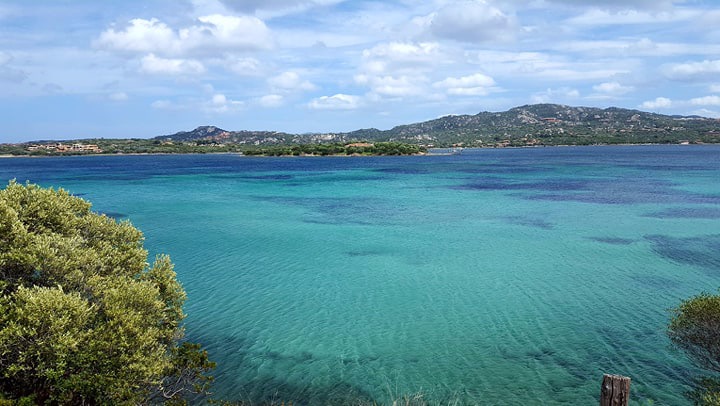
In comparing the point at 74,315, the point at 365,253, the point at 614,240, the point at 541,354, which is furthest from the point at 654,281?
the point at 74,315

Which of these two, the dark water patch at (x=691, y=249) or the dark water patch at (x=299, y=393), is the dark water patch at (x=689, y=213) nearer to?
the dark water patch at (x=691, y=249)

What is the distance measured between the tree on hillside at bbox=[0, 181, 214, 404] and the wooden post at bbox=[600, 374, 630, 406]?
9830mm

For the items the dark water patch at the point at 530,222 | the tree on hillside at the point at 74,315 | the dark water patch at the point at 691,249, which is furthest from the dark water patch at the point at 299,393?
the dark water patch at the point at 530,222

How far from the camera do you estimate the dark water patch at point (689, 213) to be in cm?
4378

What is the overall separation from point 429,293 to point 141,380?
16956mm

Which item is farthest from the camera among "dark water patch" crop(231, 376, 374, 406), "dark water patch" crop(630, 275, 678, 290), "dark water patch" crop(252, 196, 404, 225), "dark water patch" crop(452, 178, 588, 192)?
"dark water patch" crop(452, 178, 588, 192)

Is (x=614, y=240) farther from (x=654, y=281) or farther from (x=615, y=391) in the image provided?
(x=615, y=391)

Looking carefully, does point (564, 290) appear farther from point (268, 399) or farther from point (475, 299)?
point (268, 399)

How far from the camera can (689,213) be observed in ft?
150

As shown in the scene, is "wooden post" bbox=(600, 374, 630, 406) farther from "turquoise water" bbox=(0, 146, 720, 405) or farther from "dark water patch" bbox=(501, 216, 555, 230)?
"dark water patch" bbox=(501, 216, 555, 230)

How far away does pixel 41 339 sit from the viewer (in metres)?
9.59

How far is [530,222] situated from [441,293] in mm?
22209

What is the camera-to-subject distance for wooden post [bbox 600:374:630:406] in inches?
309

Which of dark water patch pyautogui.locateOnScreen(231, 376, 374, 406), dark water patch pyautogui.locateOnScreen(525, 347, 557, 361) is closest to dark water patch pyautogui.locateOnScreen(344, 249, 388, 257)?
dark water patch pyautogui.locateOnScreen(525, 347, 557, 361)
